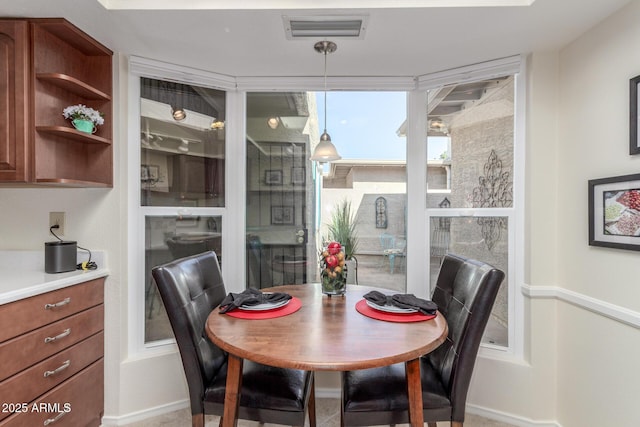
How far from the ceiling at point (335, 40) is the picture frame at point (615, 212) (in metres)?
0.84

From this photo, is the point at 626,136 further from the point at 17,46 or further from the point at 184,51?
the point at 17,46

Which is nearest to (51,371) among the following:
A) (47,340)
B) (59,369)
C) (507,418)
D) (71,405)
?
(59,369)

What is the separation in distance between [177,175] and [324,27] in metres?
1.39

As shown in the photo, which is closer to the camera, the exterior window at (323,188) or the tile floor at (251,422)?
the tile floor at (251,422)

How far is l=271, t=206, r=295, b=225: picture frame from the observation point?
2508 mm

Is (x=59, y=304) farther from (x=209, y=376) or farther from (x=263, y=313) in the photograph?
(x=263, y=313)

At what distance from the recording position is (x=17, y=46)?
5.15ft

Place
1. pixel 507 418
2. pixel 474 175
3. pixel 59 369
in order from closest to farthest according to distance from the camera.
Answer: pixel 59 369 → pixel 507 418 → pixel 474 175

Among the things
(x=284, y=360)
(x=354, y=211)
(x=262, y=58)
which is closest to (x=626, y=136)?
(x=354, y=211)

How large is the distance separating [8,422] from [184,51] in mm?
2030

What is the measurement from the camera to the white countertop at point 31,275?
145cm

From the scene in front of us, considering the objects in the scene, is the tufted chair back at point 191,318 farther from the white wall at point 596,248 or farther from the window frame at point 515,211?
the white wall at point 596,248

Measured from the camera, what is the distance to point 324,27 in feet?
5.50

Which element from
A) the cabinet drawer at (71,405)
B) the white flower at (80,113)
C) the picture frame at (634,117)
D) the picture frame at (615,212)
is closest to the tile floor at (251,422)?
the cabinet drawer at (71,405)
